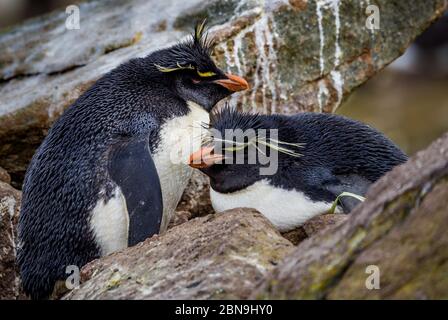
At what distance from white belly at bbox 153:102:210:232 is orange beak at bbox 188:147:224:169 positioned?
33 cm

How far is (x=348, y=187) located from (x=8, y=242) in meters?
1.97

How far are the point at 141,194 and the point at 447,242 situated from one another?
2.05 meters

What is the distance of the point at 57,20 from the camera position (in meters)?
7.07

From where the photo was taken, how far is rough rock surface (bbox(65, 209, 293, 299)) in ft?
10.7

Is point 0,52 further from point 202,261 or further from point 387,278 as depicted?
point 387,278

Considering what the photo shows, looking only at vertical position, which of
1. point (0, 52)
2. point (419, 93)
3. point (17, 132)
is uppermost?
point (0, 52)

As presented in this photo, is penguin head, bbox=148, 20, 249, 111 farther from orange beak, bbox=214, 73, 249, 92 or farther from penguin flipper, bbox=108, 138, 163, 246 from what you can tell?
penguin flipper, bbox=108, 138, 163, 246

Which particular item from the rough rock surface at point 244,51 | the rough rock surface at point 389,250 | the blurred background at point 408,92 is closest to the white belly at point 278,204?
the rough rock surface at point 389,250

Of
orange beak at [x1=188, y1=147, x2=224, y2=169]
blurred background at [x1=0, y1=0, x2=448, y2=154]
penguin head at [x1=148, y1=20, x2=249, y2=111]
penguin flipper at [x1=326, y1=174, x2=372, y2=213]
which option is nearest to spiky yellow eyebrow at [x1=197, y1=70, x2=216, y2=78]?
penguin head at [x1=148, y1=20, x2=249, y2=111]

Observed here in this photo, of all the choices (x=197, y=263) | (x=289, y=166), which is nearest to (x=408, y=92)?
(x=289, y=166)

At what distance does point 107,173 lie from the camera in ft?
15.0

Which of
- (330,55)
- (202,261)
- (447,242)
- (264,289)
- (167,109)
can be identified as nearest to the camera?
(447,242)

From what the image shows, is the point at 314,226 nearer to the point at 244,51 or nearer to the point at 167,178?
the point at 167,178

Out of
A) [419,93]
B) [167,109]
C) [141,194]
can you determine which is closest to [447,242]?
[141,194]
